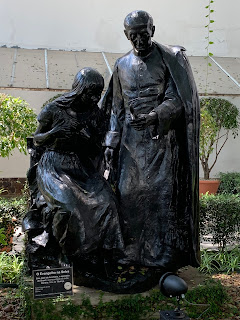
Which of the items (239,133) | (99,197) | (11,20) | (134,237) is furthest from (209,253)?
(11,20)

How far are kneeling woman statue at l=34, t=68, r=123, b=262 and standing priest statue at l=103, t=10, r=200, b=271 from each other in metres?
0.24

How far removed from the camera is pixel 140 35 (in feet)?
13.2

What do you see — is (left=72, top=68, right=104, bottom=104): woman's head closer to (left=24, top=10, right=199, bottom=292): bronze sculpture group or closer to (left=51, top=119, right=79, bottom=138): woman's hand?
(left=24, top=10, right=199, bottom=292): bronze sculpture group

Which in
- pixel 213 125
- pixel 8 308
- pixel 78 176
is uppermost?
pixel 213 125

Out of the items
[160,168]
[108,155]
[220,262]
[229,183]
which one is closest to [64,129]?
[108,155]

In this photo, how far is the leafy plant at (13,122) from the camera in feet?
23.1

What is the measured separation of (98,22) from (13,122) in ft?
17.8

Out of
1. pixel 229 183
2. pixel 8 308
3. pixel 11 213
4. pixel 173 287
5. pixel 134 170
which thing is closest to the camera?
pixel 173 287

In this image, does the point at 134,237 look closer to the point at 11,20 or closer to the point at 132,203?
the point at 132,203

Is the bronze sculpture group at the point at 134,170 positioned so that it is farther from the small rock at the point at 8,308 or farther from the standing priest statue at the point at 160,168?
the small rock at the point at 8,308

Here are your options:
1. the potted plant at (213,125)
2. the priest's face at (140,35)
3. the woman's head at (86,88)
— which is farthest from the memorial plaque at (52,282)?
the potted plant at (213,125)

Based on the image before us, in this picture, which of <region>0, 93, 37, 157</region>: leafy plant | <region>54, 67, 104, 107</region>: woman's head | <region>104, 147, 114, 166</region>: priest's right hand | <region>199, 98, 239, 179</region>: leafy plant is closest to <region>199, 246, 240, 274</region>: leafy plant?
<region>104, 147, 114, 166</region>: priest's right hand

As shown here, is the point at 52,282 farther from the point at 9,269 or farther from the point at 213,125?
the point at 213,125

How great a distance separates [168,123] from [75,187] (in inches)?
35.4
